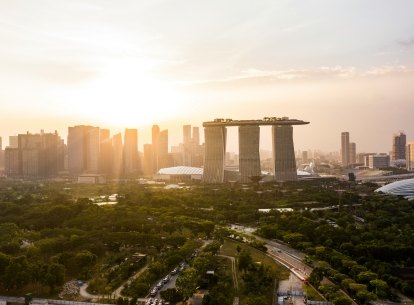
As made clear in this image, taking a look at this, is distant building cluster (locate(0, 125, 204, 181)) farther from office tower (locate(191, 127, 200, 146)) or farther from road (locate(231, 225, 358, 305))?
road (locate(231, 225, 358, 305))

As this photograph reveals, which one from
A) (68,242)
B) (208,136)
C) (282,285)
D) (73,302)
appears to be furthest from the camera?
(208,136)

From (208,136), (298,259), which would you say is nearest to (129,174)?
(208,136)

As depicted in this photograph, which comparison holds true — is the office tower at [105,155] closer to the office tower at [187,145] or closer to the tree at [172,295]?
the office tower at [187,145]

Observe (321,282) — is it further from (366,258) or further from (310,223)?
(310,223)

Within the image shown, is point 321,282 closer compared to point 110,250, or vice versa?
point 321,282

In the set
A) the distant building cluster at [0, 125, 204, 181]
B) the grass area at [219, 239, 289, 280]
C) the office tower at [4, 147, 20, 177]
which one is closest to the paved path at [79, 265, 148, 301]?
the grass area at [219, 239, 289, 280]

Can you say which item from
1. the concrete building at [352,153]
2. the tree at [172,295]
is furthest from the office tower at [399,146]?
the tree at [172,295]

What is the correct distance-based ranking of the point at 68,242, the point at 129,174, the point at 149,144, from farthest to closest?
the point at 149,144 → the point at 129,174 → the point at 68,242
